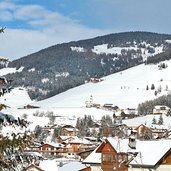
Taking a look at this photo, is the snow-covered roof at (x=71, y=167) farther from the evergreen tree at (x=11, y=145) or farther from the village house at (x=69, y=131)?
the village house at (x=69, y=131)

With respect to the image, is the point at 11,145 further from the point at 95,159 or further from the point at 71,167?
the point at 71,167

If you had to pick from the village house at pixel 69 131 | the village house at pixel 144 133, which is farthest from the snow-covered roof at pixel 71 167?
the village house at pixel 69 131

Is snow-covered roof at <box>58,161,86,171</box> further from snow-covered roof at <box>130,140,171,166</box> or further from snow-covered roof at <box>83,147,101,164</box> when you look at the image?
snow-covered roof at <box>130,140,171,166</box>

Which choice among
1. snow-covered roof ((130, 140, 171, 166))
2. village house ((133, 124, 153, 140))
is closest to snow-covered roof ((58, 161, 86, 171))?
snow-covered roof ((130, 140, 171, 166))

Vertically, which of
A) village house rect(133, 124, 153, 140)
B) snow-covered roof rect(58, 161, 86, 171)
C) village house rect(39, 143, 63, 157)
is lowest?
village house rect(39, 143, 63, 157)

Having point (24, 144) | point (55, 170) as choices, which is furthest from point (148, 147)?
point (24, 144)

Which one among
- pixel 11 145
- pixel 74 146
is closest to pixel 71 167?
pixel 11 145

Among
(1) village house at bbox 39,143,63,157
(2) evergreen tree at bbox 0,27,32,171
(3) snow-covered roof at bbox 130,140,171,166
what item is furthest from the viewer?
(1) village house at bbox 39,143,63,157

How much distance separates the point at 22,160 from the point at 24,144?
1.17 feet

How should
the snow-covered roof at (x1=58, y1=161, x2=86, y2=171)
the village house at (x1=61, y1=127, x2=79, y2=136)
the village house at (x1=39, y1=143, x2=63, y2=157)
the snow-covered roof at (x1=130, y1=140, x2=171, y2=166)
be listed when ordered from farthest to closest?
the village house at (x1=61, y1=127, x2=79, y2=136), the village house at (x1=39, y1=143, x2=63, y2=157), the snow-covered roof at (x1=58, y1=161, x2=86, y2=171), the snow-covered roof at (x1=130, y1=140, x2=171, y2=166)

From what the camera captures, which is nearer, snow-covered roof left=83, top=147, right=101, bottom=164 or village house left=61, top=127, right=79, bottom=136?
snow-covered roof left=83, top=147, right=101, bottom=164

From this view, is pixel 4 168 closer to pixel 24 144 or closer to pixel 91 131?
pixel 24 144

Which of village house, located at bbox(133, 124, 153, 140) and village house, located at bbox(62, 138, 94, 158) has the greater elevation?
village house, located at bbox(133, 124, 153, 140)

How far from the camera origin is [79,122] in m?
196
